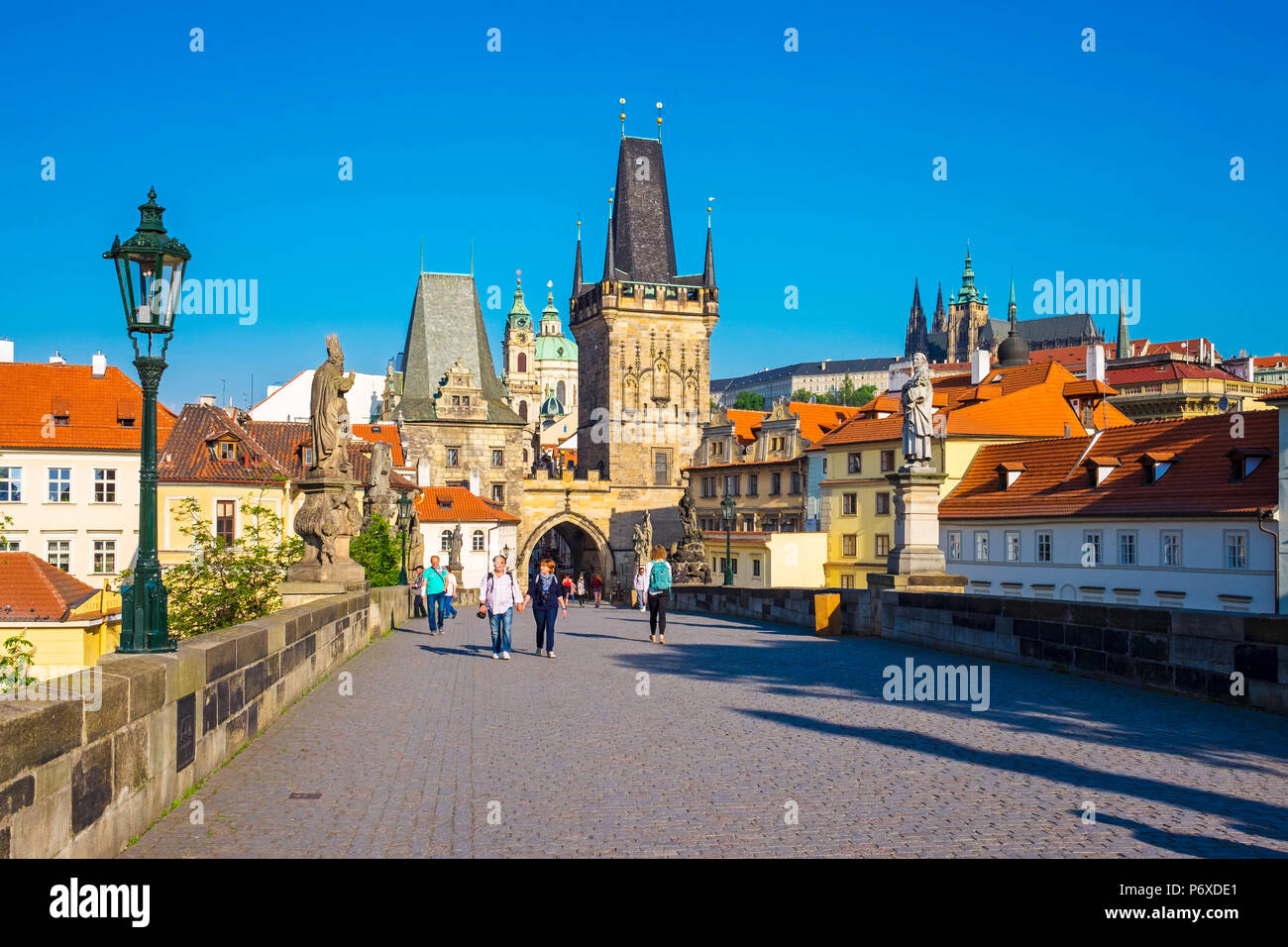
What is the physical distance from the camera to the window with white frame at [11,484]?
48.9 m

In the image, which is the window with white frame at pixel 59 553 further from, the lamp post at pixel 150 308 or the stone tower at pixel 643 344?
the lamp post at pixel 150 308

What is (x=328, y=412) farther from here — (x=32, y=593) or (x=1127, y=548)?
(x=1127, y=548)

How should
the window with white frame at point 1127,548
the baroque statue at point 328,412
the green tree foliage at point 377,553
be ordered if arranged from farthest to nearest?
1. the window with white frame at point 1127,548
2. the green tree foliage at point 377,553
3. the baroque statue at point 328,412

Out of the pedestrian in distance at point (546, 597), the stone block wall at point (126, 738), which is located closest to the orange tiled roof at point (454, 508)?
the pedestrian in distance at point (546, 597)

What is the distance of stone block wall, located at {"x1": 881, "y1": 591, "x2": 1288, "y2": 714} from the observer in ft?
34.3

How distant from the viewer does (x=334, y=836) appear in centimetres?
626

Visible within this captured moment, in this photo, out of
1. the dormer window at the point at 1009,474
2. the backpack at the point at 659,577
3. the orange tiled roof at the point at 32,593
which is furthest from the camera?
the dormer window at the point at 1009,474

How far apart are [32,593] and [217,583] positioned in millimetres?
14319

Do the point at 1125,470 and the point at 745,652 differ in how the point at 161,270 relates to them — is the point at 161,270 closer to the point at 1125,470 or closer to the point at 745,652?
the point at 745,652

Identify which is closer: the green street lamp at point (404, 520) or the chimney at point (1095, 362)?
the green street lamp at point (404, 520)

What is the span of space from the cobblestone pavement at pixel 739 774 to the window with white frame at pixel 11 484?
41.6 metres

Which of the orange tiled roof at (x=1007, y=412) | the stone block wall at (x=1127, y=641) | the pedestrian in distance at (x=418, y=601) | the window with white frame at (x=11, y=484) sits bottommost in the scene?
the pedestrian in distance at (x=418, y=601)

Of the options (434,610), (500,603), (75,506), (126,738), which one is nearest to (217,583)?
(500,603)

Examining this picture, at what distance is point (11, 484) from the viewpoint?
161ft
